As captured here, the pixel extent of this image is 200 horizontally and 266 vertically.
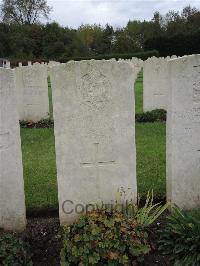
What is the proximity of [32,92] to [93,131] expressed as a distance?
768 centimetres

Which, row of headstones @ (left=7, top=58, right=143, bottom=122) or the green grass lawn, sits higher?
row of headstones @ (left=7, top=58, right=143, bottom=122)

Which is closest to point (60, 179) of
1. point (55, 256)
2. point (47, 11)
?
point (55, 256)

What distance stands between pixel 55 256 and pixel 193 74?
2582 millimetres

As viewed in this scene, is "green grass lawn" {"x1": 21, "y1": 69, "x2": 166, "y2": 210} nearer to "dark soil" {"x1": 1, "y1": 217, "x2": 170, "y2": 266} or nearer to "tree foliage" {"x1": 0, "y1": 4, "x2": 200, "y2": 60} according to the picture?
"dark soil" {"x1": 1, "y1": 217, "x2": 170, "y2": 266}

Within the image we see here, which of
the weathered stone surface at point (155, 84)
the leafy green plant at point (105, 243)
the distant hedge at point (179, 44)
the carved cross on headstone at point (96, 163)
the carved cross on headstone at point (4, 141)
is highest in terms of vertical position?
the distant hedge at point (179, 44)

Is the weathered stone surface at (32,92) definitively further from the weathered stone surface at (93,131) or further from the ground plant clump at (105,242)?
the ground plant clump at (105,242)

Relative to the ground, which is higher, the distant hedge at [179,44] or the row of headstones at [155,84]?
the distant hedge at [179,44]

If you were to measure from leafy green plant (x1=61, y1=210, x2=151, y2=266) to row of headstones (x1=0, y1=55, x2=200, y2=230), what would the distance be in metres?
0.65

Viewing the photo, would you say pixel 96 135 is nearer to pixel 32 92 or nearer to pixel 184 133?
pixel 184 133

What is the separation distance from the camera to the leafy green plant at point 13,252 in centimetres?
419

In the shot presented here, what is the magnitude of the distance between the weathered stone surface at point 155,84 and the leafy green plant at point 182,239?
8436 mm

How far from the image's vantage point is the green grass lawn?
239 inches

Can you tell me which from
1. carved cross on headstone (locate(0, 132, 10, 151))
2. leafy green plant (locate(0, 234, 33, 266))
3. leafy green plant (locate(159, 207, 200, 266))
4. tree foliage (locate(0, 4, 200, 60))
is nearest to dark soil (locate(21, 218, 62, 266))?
leafy green plant (locate(0, 234, 33, 266))

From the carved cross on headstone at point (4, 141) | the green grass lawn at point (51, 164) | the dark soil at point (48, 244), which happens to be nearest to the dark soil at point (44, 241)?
the dark soil at point (48, 244)
